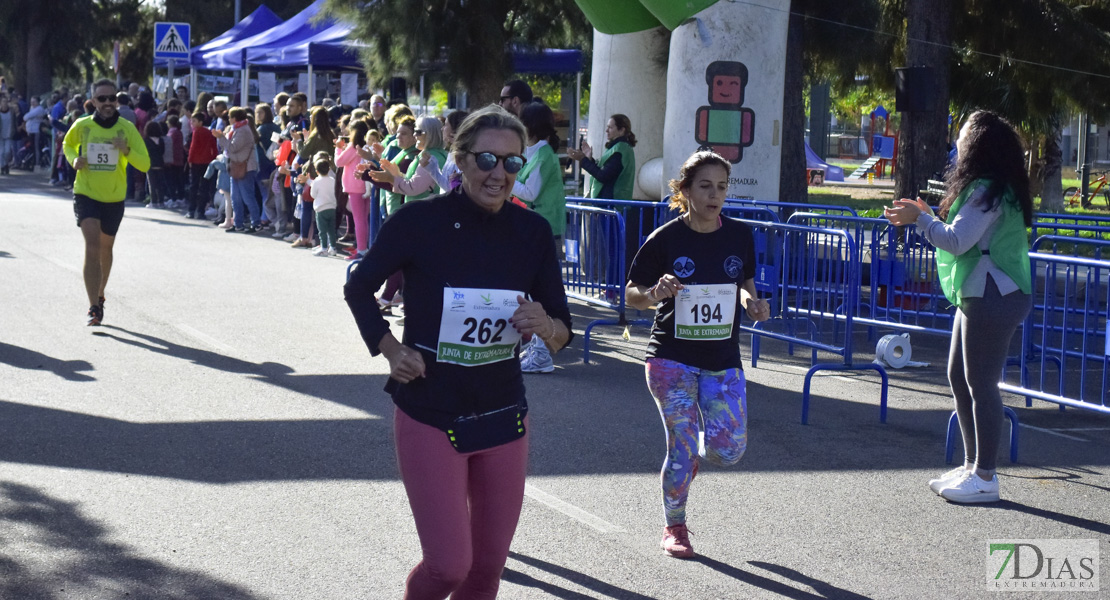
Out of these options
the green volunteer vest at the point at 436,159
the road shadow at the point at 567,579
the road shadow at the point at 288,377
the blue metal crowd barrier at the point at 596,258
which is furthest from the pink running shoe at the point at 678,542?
the green volunteer vest at the point at 436,159

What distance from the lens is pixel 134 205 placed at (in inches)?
920

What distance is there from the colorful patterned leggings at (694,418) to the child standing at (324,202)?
36.2 ft

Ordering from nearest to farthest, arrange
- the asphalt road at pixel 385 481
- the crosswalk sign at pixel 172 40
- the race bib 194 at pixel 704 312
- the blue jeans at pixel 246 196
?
the asphalt road at pixel 385 481
the race bib 194 at pixel 704 312
the blue jeans at pixel 246 196
the crosswalk sign at pixel 172 40

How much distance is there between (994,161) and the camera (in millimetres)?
5926

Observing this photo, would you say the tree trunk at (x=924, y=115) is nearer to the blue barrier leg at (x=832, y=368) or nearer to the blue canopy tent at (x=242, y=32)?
the blue barrier leg at (x=832, y=368)

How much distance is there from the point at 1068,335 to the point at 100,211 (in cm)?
733

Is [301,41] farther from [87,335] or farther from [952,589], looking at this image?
[952,589]

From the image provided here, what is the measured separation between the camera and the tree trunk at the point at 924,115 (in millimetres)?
17078

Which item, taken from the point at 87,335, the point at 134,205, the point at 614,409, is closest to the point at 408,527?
the point at 614,409

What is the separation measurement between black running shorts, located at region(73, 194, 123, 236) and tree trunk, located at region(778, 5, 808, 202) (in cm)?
1014

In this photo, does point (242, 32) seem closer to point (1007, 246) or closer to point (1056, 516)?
point (1007, 246)

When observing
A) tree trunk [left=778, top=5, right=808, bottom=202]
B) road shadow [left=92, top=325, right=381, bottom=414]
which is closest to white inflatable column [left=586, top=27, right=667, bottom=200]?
tree trunk [left=778, top=5, right=808, bottom=202]

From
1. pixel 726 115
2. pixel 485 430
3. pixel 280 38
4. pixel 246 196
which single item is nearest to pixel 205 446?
pixel 485 430

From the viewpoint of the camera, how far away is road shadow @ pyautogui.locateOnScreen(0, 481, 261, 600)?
15.3 ft
